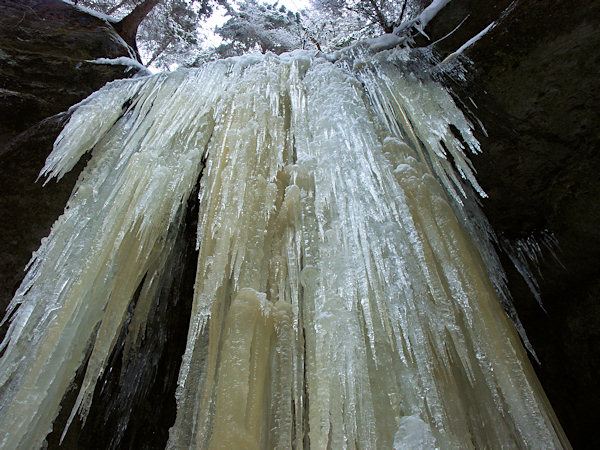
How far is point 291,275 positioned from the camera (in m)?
1.86

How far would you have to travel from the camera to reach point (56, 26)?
384 centimetres

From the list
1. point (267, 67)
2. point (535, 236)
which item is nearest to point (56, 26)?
point (267, 67)

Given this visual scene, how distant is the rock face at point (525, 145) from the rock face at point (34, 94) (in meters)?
0.01

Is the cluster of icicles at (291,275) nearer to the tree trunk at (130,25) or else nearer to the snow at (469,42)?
→ the snow at (469,42)

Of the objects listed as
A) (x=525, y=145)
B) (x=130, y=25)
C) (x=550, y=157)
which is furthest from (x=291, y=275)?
(x=130, y=25)

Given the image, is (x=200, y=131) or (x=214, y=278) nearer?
(x=214, y=278)

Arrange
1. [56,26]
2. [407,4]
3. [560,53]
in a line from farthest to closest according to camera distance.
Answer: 1. [407,4]
2. [56,26]
3. [560,53]

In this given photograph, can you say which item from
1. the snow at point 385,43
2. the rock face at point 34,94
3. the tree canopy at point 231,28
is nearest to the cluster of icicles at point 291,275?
the snow at point 385,43

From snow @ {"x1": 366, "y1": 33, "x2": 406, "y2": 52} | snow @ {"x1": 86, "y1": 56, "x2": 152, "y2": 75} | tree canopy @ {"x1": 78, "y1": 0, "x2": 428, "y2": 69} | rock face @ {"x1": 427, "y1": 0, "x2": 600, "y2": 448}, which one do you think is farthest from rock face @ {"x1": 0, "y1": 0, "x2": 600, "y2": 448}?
tree canopy @ {"x1": 78, "y1": 0, "x2": 428, "y2": 69}

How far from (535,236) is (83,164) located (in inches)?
155

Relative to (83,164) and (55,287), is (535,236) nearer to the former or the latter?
(55,287)

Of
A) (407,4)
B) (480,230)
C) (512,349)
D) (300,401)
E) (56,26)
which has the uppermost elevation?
(407,4)

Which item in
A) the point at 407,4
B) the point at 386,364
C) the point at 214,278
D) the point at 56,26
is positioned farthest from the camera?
the point at 407,4

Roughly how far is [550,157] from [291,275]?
2.31m
